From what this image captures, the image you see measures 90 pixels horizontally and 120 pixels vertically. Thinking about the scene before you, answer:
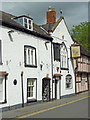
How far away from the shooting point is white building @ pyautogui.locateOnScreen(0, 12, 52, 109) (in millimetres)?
13695

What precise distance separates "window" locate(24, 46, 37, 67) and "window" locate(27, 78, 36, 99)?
4.28 feet

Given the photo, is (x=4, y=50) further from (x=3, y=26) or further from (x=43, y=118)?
(x=43, y=118)

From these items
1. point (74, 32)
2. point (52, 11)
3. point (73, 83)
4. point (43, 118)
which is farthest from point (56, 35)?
point (74, 32)

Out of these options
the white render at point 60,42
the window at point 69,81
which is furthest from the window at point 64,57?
the window at point 69,81

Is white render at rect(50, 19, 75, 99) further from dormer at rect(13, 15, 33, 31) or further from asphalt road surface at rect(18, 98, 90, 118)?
asphalt road surface at rect(18, 98, 90, 118)

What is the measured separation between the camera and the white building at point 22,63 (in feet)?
44.9

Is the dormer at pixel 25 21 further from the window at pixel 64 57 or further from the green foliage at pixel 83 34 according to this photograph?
the green foliage at pixel 83 34

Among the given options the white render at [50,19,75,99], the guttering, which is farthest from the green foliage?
the guttering

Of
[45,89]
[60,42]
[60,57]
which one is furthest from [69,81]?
[45,89]

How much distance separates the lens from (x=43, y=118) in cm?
1079

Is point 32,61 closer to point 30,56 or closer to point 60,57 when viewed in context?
point 30,56

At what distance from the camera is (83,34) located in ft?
142

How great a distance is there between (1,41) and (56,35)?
27.2ft

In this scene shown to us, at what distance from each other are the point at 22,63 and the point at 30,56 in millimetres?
1381
